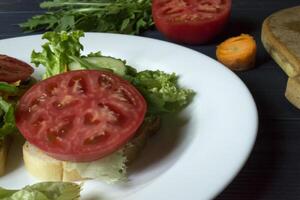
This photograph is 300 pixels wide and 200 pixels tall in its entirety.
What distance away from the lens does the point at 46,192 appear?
1.38 meters

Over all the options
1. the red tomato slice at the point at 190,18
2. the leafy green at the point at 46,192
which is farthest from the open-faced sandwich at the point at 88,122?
the red tomato slice at the point at 190,18

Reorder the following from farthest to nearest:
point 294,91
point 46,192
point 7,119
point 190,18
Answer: point 190,18 < point 294,91 < point 7,119 < point 46,192

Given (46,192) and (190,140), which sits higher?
(46,192)

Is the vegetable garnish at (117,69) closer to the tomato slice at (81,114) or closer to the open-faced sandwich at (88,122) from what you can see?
the open-faced sandwich at (88,122)

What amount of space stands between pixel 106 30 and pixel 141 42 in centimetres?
37

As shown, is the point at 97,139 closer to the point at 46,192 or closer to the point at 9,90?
the point at 46,192

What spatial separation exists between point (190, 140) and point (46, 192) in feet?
1.56

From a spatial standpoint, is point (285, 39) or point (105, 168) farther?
point (285, 39)

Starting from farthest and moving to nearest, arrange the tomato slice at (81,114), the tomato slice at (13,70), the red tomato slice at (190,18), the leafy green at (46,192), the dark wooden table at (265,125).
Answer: the red tomato slice at (190,18)
the tomato slice at (13,70)
the dark wooden table at (265,125)
the tomato slice at (81,114)
the leafy green at (46,192)

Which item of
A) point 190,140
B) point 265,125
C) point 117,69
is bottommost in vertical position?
point 265,125

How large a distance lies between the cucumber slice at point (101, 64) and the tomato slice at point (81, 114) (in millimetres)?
149

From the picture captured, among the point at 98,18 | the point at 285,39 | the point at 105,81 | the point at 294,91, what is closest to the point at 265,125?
the point at 294,91

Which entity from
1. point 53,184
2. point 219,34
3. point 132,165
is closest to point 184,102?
point 132,165

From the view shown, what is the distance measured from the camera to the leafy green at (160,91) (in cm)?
171
